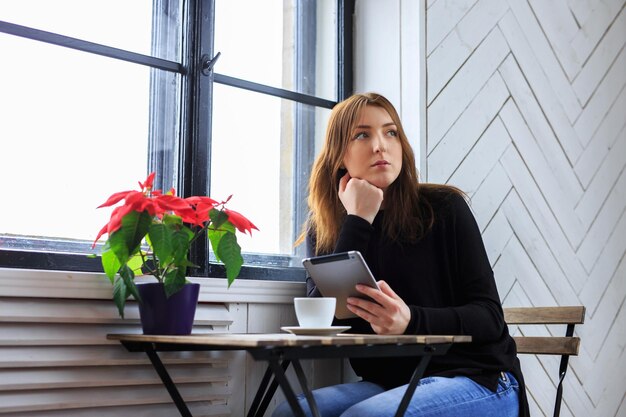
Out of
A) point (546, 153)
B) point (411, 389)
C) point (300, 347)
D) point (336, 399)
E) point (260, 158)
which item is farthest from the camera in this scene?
point (546, 153)

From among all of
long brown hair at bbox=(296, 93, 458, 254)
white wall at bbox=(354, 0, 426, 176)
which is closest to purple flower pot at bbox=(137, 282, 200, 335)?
long brown hair at bbox=(296, 93, 458, 254)

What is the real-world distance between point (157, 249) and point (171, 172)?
0.53 metres

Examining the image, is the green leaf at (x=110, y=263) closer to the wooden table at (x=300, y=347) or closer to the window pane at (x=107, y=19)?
the wooden table at (x=300, y=347)

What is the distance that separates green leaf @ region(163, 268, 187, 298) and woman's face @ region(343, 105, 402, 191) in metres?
0.60

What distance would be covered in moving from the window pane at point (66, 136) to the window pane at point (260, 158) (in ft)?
0.77

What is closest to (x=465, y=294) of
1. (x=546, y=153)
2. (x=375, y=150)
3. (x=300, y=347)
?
(x=375, y=150)

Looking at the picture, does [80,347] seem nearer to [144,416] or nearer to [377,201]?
[144,416]

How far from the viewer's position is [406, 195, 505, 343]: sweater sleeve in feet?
5.42

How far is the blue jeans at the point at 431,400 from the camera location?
5.02ft

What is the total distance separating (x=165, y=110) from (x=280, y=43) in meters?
0.49

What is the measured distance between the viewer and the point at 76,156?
6.19 ft

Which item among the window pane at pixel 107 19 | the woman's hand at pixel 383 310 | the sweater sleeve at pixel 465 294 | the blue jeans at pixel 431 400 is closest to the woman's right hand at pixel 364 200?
the sweater sleeve at pixel 465 294

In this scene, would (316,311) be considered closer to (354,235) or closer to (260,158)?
(354,235)

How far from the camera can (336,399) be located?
179 centimetres
